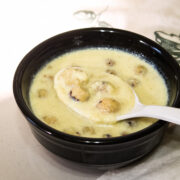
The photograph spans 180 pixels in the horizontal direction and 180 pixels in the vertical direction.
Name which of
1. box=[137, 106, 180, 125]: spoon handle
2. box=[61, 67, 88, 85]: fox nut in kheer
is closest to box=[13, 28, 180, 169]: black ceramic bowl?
box=[137, 106, 180, 125]: spoon handle

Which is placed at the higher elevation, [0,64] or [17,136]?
[0,64]

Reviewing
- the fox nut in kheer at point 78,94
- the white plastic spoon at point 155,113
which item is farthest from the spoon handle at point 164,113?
the fox nut in kheer at point 78,94

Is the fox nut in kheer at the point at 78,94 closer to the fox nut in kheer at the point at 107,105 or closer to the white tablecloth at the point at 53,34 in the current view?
the fox nut in kheer at the point at 107,105

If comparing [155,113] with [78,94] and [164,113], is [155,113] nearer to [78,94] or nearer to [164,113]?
[164,113]

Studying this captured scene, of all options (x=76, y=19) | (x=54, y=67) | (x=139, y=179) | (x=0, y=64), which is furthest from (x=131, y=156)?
(x=76, y=19)

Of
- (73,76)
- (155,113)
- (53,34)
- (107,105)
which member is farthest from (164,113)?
(53,34)

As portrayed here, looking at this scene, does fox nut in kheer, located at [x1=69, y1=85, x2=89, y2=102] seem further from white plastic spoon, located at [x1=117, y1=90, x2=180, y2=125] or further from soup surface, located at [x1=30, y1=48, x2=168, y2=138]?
white plastic spoon, located at [x1=117, y1=90, x2=180, y2=125]

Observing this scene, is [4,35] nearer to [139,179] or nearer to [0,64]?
[0,64]
